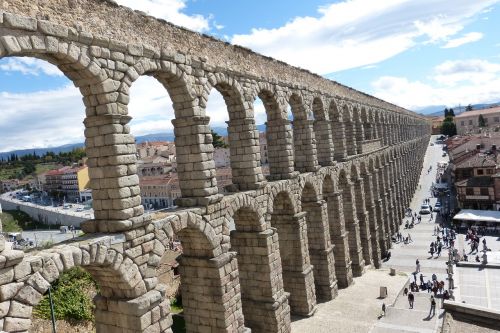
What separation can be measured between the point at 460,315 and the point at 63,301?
2024 centimetres

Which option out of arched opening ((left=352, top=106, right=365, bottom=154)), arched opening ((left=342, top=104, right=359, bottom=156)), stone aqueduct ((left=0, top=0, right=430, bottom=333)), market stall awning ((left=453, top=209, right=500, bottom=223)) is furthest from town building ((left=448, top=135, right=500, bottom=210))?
stone aqueduct ((left=0, top=0, right=430, bottom=333))

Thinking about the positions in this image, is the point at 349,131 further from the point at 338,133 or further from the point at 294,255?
the point at 294,255

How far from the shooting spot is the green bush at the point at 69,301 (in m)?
22.8

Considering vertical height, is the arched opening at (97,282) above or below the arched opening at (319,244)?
above

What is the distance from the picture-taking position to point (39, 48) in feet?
30.8

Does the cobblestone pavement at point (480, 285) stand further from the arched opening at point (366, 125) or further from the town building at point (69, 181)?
the town building at point (69, 181)

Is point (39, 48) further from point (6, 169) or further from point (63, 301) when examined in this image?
point (6, 169)

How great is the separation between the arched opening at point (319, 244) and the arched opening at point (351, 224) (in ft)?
19.1

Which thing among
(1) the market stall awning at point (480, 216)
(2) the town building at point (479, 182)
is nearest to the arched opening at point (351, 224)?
(1) the market stall awning at point (480, 216)

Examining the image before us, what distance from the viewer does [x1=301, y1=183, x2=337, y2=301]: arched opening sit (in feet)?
75.6

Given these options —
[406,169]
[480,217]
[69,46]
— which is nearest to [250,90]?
[69,46]

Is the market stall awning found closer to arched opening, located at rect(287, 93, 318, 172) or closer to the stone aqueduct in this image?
the stone aqueduct

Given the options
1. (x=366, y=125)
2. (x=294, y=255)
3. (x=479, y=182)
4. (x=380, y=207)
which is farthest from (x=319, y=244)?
(x=479, y=182)

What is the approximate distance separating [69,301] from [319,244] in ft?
46.8
